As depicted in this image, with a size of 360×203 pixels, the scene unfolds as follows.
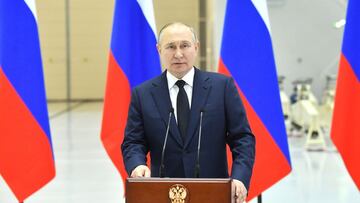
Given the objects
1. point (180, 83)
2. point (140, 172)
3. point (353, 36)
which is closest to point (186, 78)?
point (180, 83)

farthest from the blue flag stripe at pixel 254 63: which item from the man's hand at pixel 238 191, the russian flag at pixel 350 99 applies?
the man's hand at pixel 238 191

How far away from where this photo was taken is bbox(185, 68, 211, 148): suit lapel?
2361 mm

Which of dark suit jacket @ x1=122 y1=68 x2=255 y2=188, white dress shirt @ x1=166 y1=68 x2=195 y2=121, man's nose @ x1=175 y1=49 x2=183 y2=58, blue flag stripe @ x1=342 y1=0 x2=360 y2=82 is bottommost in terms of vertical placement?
dark suit jacket @ x1=122 y1=68 x2=255 y2=188

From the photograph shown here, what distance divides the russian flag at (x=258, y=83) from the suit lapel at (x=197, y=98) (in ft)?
4.60

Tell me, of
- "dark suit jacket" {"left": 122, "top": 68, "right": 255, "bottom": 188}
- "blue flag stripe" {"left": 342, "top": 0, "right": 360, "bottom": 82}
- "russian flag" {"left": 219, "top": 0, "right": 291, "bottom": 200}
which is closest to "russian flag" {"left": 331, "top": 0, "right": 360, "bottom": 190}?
"blue flag stripe" {"left": 342, "top": 0, "right": 360, "bottom": 82}

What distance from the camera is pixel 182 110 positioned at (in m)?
2.39

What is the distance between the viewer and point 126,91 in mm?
3971

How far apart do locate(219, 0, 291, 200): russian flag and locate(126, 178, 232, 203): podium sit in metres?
A: 1.83

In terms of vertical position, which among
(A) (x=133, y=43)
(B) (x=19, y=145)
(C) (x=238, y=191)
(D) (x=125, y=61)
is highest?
(A) (x=133, y=43)

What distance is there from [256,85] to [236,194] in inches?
67.2

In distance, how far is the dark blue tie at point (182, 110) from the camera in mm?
2377

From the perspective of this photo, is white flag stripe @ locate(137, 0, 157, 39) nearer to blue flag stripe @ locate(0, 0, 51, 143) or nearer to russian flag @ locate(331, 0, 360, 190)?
blue flag stripe @ locate(0, 0, 51, 143)

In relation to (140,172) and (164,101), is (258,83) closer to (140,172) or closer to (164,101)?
(164,101)

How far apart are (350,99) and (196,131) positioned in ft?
4.83
